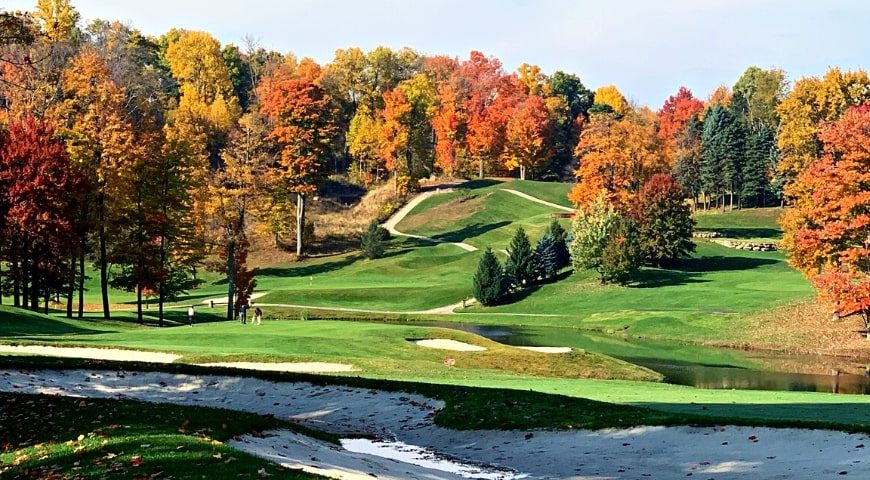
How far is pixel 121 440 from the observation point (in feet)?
47.0

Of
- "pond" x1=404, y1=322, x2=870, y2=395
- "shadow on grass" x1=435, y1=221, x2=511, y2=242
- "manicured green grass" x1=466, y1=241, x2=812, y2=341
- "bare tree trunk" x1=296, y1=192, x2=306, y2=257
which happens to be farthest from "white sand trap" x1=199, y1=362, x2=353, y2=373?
"shadow on grass" x1=435, y1=221, x2=511, y2=242

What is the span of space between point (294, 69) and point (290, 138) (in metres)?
47.4

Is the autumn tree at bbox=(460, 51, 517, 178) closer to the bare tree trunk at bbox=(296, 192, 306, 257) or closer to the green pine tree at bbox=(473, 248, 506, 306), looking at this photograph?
the bare tree trunk at bbox=(296, 192, 306, 257)

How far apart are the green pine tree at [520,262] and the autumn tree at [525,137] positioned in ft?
158

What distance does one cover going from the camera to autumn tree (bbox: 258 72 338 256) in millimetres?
92062

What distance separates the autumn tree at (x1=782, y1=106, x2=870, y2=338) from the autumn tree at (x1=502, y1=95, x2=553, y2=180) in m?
68.5

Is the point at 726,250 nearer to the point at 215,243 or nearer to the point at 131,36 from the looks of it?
the point at 215,243

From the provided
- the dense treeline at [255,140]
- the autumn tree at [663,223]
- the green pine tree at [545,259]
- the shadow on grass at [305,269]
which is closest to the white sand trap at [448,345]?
the dense treeline at [255,140]

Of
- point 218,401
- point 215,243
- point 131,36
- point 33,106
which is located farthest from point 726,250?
point 131,36

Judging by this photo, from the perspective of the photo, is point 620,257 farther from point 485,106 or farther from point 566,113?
point 566,113

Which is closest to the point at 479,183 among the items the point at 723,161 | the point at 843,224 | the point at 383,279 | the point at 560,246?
the point at 723,161

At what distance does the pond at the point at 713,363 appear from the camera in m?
39.4

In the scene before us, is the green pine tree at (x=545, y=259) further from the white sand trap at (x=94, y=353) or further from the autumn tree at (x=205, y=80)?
the autumn tree at (x=205, y=80)

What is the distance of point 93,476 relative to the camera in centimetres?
1225
